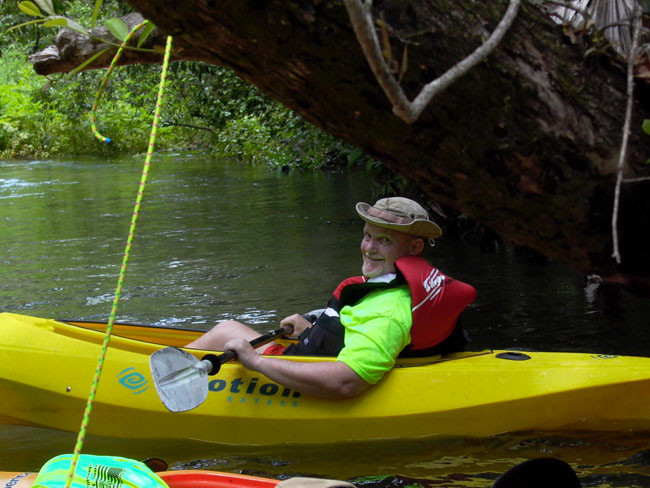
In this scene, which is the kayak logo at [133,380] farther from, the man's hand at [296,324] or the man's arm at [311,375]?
the man's hand at [296,324]

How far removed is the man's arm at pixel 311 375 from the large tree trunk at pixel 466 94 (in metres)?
1.62

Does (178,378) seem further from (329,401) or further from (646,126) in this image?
(646,126)

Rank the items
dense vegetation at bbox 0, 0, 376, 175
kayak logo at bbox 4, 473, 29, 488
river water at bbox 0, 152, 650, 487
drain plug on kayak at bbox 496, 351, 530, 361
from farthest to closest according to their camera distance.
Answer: dense vegetation at bbox 0, 0, 376, 175
drain plug on kayak at bbox 496, 351, 530, 361
river water at bbox 0, 152, 650, 487
kayak logo at bbox 4, 473, 29, 488

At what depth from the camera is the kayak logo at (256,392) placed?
3.45 meters

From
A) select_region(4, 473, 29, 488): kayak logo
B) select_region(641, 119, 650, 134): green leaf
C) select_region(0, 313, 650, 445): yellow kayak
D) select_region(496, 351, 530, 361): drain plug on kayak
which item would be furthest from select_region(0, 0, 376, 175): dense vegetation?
select_region(496, 351, 530, 361): drain plug on kayak

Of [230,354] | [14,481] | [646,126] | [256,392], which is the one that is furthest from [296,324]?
[646,126]

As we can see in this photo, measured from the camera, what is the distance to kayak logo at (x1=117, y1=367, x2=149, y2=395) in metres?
3.56

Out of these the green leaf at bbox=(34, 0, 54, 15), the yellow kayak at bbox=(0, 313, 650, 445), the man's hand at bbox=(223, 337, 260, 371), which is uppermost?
the green leaf at bbox=(34, 0, 54, 15)

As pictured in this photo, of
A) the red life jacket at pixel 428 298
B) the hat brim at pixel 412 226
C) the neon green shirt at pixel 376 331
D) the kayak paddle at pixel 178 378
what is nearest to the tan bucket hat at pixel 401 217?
the hat brim at pixel 412 226

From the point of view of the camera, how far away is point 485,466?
10.8 ft

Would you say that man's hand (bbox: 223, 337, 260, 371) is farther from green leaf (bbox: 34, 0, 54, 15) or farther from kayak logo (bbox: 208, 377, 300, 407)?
green leaf (bbox: 34, 0, 54, 15)

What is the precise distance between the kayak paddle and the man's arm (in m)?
0.29

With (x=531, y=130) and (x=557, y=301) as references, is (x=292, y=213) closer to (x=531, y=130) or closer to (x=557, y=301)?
(x=557, y=301)

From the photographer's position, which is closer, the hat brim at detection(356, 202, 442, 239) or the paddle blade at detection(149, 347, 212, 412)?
the paddle blade at detection(149, 347, 212, 412)
